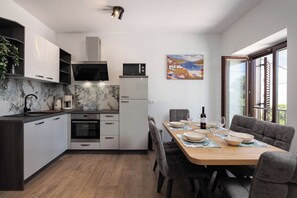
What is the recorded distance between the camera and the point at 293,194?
32.9 inches

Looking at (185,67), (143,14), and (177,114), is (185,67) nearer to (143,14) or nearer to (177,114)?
(177,114)

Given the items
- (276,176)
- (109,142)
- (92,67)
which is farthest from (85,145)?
(276,176)

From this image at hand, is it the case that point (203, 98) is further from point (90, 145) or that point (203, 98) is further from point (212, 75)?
point (90, 145)

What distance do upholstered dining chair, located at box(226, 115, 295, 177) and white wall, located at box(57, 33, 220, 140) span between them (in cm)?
189

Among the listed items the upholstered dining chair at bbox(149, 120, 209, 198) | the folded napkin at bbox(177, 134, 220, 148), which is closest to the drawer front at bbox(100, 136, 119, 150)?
the upholstered dining chair at bbox(149, 120, 209, 198)

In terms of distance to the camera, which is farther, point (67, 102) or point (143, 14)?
point (67, 102)

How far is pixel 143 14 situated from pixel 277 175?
2.95 metres

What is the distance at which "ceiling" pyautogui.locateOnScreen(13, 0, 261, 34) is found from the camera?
8.64 ft

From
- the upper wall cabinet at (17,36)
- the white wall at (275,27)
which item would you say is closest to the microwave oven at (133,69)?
the upper wall cabinet at (17,36)

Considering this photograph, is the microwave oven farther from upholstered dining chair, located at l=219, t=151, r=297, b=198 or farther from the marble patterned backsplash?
upholstered dining chair, located at l=219, t=151, r=297, b=198

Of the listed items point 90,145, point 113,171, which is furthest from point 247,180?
point 90,145

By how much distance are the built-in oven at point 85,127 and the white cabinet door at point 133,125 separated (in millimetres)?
515

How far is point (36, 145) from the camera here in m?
2.39

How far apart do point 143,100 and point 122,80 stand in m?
0.59
